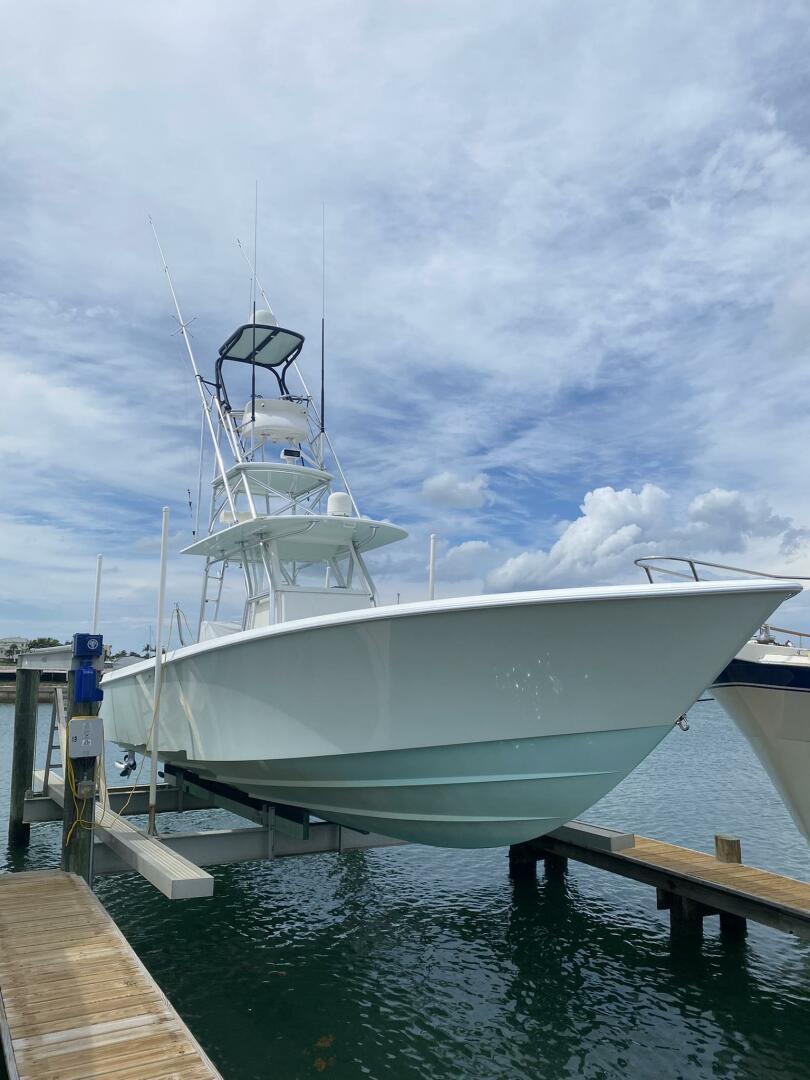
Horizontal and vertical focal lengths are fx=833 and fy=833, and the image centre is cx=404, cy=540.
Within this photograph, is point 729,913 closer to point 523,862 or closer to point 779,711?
point 779,711

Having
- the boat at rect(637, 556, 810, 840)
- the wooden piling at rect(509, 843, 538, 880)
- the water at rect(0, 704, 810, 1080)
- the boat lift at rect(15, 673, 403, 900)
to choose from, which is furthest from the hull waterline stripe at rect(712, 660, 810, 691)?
the boat lift at rect(15, 673, 403, 900)

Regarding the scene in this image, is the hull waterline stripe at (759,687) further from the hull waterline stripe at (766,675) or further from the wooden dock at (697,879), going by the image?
the wooden dock at (697,879)

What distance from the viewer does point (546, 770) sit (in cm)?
593

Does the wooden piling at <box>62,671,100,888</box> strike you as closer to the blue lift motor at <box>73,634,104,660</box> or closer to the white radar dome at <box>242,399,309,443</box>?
the blue lift motor at <box>73,634,104,660</box>

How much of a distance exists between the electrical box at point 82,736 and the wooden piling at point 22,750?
418 centimetres

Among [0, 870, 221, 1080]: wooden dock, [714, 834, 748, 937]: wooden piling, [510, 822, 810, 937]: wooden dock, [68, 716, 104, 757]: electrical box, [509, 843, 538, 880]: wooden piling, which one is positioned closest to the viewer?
[0, 870, 221, 1080]: wooden dock

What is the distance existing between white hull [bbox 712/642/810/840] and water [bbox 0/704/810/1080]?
1521 mm

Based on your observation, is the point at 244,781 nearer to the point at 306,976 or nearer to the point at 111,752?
the point at 306,976

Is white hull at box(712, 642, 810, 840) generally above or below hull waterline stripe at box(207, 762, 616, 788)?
above

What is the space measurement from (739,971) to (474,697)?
3.95m

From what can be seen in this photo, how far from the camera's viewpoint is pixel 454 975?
287 inches

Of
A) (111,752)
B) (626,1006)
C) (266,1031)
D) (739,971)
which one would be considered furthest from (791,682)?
(111,752)

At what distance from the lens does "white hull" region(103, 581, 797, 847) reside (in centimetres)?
552

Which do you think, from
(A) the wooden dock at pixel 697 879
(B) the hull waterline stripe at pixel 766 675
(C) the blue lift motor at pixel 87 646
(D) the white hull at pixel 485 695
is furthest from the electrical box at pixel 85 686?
(B) the hull waterline stripe at pixel 766 675
